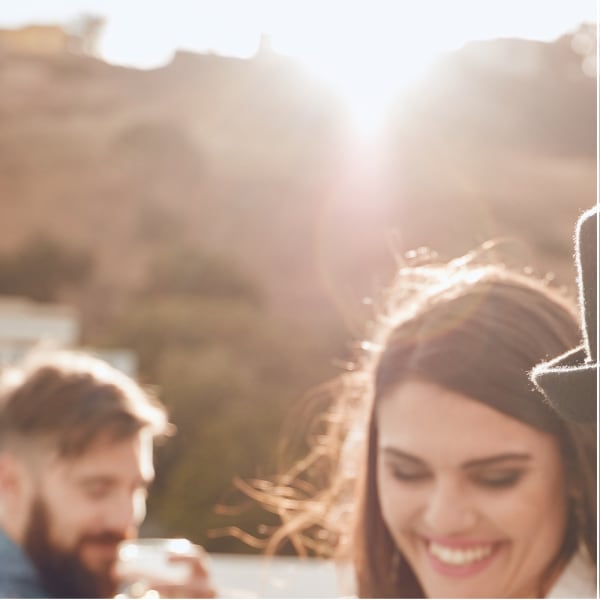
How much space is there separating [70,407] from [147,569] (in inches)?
14.9

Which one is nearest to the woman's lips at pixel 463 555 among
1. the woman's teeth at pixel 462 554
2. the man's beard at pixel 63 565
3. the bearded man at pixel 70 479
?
the woman's teeth at pixel 462 554

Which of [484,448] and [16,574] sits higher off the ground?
[484,448]

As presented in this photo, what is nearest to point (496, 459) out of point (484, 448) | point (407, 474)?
point (484, 448)

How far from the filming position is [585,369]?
556 mm

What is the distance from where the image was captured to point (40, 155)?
2373cm

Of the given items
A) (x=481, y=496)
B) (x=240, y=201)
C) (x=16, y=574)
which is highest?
(x=240, y=201)

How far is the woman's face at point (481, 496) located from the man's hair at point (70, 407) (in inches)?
36.2

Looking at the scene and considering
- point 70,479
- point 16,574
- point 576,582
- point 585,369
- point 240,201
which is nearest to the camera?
point 585,369

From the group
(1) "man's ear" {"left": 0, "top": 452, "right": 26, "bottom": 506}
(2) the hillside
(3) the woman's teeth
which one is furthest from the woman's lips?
(2) the hillside

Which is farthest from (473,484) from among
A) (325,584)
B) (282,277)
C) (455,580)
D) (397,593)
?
(282,277)

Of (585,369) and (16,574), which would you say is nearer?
(585,369)

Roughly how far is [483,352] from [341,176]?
719 inches

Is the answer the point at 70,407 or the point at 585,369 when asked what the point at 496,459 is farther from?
the point at 70,407

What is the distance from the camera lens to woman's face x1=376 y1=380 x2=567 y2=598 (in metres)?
1.09
